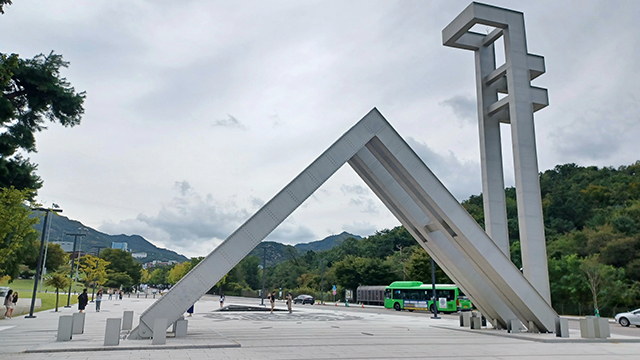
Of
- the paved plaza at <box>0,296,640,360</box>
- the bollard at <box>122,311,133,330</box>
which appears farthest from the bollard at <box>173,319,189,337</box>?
the bollard at <box>122,311,133,330</box>

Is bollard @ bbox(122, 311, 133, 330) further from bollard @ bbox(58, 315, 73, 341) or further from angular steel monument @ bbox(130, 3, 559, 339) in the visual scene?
angular steel monument @ bbox(130, 3, 559, 339)

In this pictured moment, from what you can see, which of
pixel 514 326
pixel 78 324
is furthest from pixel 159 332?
pixel 514 326

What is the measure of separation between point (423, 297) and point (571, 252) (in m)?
19.2

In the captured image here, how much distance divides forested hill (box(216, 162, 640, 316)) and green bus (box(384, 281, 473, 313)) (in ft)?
34.3

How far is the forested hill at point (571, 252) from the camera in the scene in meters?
41.8

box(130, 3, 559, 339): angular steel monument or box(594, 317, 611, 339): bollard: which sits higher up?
box(130, 3, 559, 339): angular steel monument

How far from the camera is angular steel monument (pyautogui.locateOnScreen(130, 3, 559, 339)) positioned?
47.2ft

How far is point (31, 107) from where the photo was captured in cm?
1970

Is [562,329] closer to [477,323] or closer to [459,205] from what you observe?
[477,323]

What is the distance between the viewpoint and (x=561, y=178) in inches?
3329

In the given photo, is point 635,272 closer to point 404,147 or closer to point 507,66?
point 507,66

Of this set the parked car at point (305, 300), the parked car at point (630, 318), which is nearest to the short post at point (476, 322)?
the parked car at point (630, 318)

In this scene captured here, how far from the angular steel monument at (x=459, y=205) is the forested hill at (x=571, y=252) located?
68.9 feet

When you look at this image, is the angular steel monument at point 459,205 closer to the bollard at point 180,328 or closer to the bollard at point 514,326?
the bollard at point 514,326
